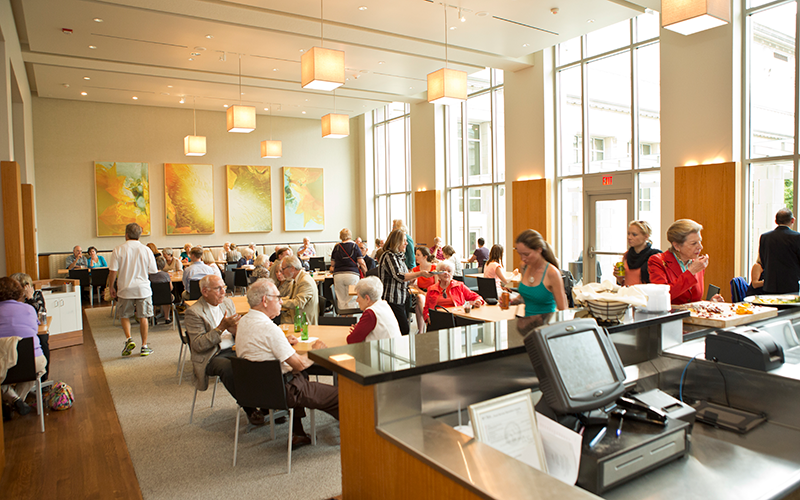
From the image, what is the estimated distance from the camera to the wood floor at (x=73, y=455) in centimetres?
343

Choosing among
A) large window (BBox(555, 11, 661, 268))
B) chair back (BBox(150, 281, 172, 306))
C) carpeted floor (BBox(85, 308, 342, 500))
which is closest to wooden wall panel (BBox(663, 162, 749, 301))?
large window (BBox(555, 11, 661, 268))

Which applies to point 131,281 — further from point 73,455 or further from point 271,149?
point 271,149

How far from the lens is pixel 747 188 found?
769cm

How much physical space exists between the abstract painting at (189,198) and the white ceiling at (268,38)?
2.88 m

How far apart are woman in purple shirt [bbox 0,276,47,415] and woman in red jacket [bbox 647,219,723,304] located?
4980mm

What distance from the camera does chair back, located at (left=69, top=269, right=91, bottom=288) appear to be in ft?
36.5

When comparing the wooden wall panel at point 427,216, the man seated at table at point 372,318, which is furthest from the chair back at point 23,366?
the wooden wall panel at point 427,216

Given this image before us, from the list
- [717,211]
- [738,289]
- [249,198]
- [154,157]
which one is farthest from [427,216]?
[738,289]

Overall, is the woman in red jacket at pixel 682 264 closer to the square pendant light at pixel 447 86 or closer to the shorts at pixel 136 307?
the square pendant light at pixel 447 86

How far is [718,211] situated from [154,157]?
46.2 feet

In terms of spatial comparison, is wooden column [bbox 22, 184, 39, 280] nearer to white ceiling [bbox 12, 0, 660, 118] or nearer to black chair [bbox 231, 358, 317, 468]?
white ceiling [bbox 12, 0, 660, 118]

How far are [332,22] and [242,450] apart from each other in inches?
260

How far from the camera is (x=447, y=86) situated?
276 inches

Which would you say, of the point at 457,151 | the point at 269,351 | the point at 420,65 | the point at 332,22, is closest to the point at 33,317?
the point at 269,351
